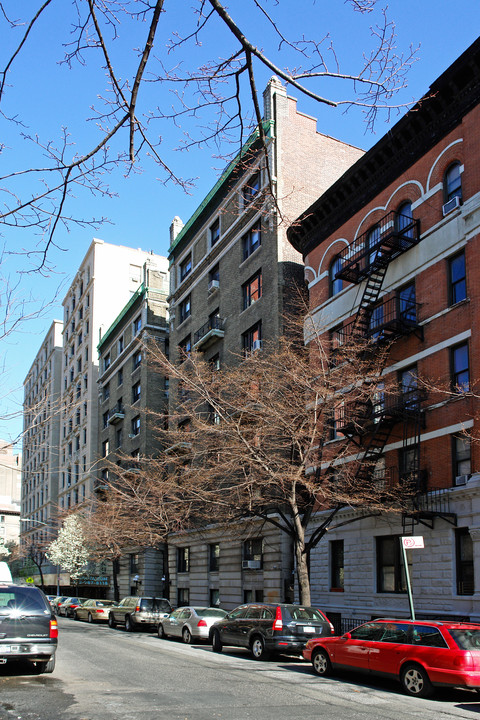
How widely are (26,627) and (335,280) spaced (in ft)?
64.7

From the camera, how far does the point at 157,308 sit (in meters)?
53.7

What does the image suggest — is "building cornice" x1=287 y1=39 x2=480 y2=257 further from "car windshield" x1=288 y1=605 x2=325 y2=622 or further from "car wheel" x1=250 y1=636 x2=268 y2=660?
"car wheel" x1=250 y1=636 x2=268 y2=660

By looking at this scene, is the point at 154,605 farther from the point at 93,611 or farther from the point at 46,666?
the point at 46,666

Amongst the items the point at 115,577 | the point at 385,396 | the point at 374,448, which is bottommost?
the point at 115,577

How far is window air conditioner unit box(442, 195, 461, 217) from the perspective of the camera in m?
22.5

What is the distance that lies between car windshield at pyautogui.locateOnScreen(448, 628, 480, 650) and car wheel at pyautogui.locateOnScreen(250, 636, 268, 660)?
6.81 metres

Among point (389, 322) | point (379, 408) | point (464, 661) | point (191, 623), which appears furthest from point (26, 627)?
point (379, 408)

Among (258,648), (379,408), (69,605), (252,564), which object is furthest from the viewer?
(69,605)

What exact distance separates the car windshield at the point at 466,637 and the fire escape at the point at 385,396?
792cm

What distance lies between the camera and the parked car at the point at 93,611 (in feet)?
123

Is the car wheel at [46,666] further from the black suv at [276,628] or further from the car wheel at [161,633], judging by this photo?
the car wheel at [161,633]

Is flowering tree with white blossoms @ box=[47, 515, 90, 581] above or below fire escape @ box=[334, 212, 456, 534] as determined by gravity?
below

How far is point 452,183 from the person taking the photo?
23281 millimetres

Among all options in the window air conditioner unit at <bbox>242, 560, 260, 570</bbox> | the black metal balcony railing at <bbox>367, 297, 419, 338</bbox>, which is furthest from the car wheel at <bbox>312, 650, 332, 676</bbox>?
the window air conditioner unit at <bbox>242, 560, 260, 570</bbox>
